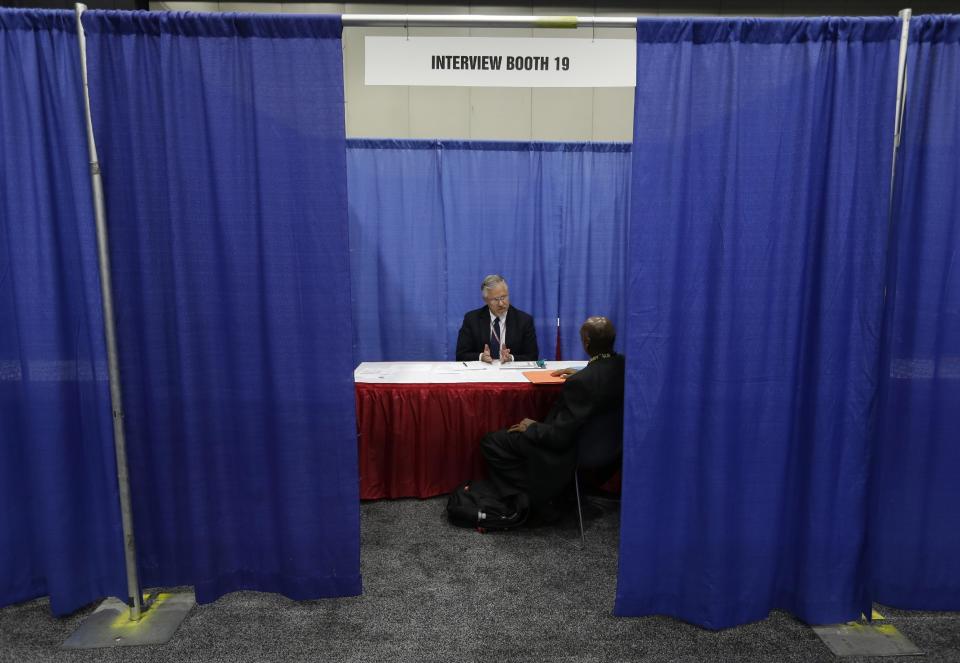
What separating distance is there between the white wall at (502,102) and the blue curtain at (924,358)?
150 inches

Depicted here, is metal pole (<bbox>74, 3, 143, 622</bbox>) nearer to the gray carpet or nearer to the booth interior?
the booth interior

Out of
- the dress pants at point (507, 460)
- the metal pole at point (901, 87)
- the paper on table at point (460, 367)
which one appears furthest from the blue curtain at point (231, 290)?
the metal pole at point (901, 87)

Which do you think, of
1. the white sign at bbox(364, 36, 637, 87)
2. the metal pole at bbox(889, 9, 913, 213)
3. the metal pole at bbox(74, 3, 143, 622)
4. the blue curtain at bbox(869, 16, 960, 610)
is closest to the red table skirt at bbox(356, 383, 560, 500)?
the metal pole at bbox(74, 3, 143, 622)

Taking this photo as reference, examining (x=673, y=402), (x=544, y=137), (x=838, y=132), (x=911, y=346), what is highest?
(x=544, y=137)

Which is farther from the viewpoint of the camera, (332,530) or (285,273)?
(332,530)

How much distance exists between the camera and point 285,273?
1.84 metres

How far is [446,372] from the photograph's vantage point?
10.5ft

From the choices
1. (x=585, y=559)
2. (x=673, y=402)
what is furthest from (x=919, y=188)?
(x=585, y=559)

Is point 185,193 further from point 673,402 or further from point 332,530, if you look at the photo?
point 673,402

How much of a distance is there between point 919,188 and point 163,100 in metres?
2.49

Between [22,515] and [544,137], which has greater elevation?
[544,137]

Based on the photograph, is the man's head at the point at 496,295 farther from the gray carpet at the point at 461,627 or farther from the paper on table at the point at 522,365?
the gray carpet at the point at 461,627

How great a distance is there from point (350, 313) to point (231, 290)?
0.40 m

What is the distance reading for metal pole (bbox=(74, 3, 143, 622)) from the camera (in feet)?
5.65
